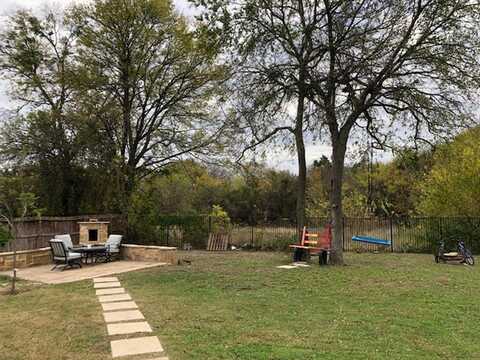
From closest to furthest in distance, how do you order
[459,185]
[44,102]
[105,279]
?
[105,279] → [459,185] → [44,102]

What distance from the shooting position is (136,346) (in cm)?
455

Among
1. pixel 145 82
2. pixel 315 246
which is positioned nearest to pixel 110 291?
pixel 315 246

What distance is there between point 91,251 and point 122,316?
281 inches

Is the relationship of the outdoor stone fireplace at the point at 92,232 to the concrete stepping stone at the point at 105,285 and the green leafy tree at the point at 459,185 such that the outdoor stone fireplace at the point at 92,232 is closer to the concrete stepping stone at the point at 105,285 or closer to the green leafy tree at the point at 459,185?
the concrete stepping stone at the point at 105,285

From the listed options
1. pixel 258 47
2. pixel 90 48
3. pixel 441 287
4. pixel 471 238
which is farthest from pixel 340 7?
pixel 90 48

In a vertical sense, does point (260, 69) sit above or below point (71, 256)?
above

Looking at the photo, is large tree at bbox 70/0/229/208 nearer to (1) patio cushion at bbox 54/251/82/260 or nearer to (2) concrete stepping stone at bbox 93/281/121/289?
(1) patio cushion at bbox 54/251/82/260

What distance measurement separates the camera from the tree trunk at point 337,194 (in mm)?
12297

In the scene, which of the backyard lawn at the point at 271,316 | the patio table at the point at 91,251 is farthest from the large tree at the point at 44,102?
the backyard lawn at the point at 271,316

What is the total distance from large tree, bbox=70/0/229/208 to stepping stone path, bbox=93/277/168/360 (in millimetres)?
10061

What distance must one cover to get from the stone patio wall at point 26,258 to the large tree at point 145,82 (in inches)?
187

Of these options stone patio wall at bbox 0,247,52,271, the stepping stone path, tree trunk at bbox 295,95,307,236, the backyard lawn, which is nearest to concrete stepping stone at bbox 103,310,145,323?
the stepping stone path

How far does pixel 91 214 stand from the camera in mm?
17781

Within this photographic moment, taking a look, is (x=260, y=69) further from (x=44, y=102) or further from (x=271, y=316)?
(x=44, y=102)
